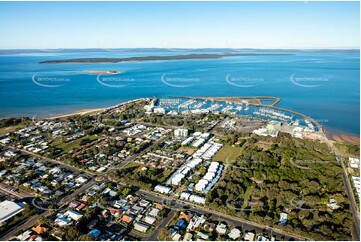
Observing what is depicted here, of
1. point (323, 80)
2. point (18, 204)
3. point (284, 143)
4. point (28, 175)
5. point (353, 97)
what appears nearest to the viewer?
point (18, 204)

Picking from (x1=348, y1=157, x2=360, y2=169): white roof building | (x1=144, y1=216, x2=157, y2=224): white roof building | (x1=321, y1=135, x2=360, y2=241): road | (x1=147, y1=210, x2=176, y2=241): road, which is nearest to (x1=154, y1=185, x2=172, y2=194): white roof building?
(x1=147, y1=210, x2=176, y2=241): road

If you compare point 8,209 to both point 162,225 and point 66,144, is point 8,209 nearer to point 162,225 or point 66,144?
point 162,225

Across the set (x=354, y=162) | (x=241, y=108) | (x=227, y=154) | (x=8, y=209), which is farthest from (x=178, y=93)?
(x=8, y=209)

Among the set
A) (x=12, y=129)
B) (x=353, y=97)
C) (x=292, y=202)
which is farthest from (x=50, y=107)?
(x=353, y=97)

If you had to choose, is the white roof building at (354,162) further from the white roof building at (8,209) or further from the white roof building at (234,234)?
the white roof building at (8,209)

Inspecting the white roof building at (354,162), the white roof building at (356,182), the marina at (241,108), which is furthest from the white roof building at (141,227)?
the marina at (241,108)

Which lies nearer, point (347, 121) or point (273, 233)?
point (273, 233)

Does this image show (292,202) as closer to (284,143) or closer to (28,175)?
(284,143)
